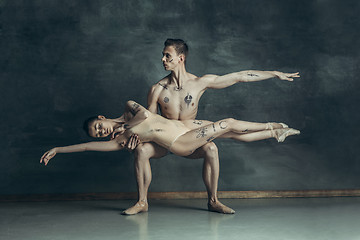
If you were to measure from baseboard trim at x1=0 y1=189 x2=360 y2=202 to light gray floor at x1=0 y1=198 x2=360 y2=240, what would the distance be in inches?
5.9

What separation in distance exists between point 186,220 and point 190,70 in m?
1.87

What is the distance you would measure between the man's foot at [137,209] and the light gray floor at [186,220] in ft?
0.23

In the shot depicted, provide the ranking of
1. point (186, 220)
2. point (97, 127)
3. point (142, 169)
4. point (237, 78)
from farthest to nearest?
point (237, 78) < point (142, 169) < point (97, 127) < point (186, 220)

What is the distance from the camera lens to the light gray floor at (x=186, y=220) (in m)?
3.36

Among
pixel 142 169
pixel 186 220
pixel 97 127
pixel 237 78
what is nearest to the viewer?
pixel 186 220

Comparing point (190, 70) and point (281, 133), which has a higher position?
point (190, 70)

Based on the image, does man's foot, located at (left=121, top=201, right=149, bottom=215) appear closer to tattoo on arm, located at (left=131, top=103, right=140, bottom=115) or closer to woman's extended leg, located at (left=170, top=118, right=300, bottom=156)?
woman's extended leg, located at (left=170, top=118, right=300, bottom=156)

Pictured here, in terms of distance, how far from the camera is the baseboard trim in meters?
4.97

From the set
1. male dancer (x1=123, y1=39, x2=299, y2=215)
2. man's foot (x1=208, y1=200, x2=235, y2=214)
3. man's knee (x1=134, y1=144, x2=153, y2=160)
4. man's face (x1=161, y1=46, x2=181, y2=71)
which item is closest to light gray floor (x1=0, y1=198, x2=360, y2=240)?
man's foot (x1=208, y1=200, x2=235, y2=214)

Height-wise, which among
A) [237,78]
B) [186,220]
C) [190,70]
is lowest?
[186,220]

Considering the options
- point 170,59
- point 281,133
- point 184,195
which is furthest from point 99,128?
point 281,133

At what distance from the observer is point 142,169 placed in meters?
4.14

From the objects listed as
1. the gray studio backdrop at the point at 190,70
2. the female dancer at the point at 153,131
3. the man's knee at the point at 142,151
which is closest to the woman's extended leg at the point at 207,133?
the female dancer at the point at 153,131

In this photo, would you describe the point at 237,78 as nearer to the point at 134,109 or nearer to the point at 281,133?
the point at 281,133
